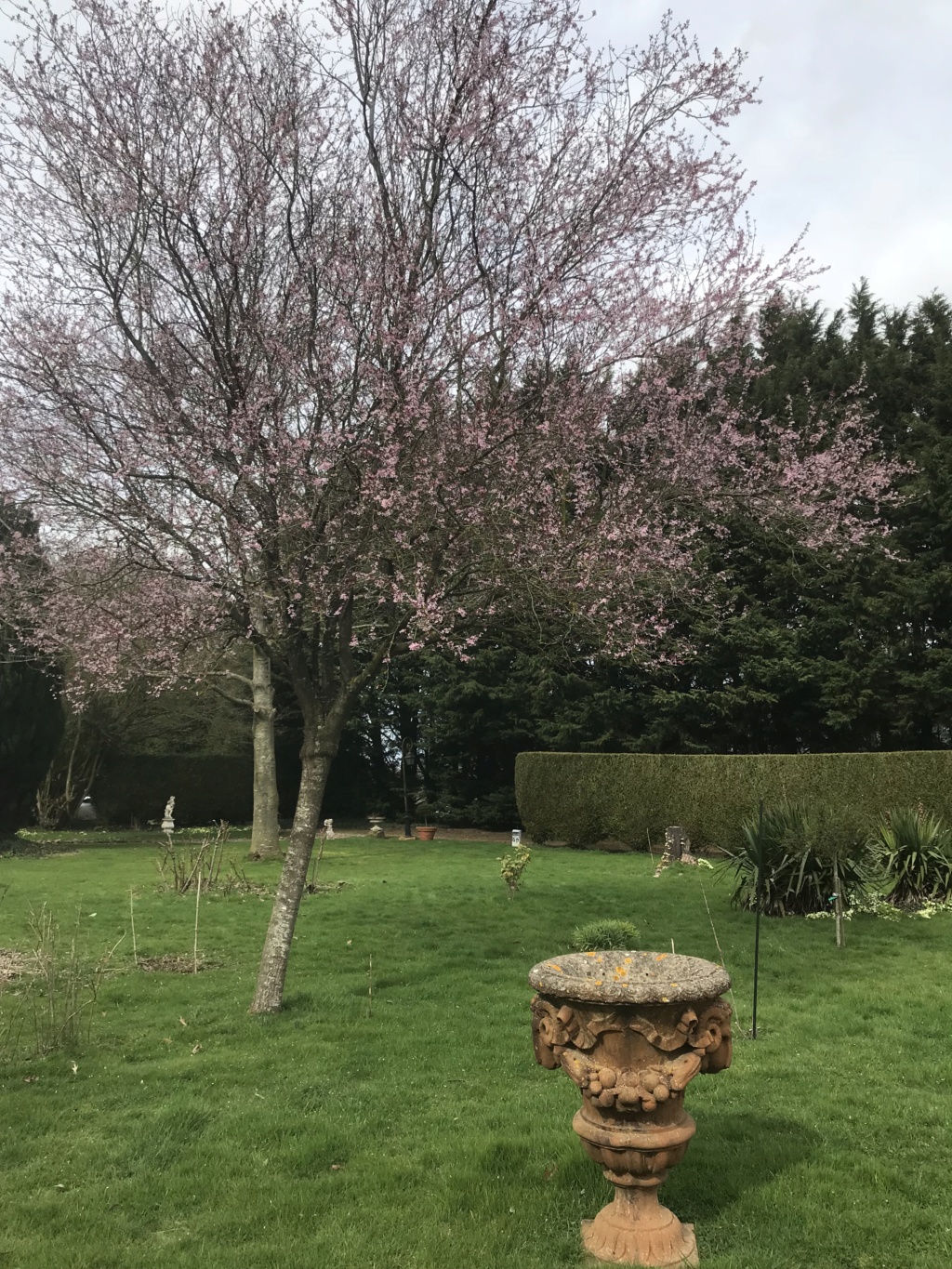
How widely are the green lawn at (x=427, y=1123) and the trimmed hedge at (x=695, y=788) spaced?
18.1ft

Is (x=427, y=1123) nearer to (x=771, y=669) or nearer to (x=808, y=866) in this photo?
(x=808, y=866)

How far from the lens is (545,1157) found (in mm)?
3510

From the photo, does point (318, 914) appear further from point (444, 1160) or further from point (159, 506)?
point (444, 1160)

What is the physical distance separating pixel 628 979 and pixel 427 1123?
152 centimetres

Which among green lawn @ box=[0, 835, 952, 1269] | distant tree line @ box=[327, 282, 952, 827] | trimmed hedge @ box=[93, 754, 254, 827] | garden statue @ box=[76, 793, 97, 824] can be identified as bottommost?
green lawn @ box=[0, 835, 952, 1269]

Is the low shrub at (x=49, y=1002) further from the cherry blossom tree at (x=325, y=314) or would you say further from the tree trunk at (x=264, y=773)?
the tree trunk at (x=264, y=773)

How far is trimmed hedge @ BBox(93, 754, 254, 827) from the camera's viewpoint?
66.1 ft

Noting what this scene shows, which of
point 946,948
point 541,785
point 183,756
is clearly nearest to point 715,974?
point 946,948

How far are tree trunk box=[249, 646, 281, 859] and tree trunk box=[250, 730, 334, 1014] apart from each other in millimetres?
8241

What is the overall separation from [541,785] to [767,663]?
513 cm

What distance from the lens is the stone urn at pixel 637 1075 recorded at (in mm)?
2713

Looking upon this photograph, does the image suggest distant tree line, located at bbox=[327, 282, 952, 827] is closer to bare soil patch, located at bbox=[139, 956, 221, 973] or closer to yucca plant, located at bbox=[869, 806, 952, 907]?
yucca plant, located at bbox=[869, 806, 952, 907]

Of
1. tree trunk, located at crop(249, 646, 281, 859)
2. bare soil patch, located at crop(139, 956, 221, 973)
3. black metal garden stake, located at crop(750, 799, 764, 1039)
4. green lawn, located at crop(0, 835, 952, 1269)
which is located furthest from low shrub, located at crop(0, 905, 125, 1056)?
tree trunk, located at crop(249, 646, 281, 859)

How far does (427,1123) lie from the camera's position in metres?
3.93
